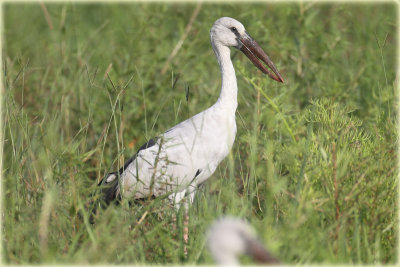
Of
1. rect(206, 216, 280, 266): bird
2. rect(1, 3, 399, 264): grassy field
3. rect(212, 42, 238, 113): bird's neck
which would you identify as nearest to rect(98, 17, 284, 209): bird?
rect(212, 42, 238, 113): bird's neck

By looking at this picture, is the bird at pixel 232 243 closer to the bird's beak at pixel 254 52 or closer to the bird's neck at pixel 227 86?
the bird's neck at pixel 227 86

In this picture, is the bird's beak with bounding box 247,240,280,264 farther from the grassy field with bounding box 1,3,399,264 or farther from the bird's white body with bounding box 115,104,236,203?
the bird's white body with bounding box 115,104,236,203

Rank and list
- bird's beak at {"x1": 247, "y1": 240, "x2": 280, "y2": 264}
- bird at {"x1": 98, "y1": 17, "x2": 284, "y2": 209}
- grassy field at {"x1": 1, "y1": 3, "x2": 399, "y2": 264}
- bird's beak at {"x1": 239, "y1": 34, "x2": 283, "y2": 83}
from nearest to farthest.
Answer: bird's beak at {"x1": 247, "y1": 240, "x2": 280, "y2": 264} < grassy field at {"x1": 1, "y1": 3, "x2": 399, "y2": 264} < bird at {"x1": 98, "y1": 17, "x2": 284, "y2": 209} < bird's beak at {"x1": 239, "y1": 34, "x2": 283, "y2": 83}

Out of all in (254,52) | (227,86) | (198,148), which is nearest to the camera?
(198,148)

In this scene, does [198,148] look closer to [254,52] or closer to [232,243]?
[254,52]

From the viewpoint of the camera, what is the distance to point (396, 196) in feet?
10.5

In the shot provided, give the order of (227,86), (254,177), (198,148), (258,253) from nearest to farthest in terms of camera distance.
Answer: (258,253) < (254,177) < (198,148) < (227,86)

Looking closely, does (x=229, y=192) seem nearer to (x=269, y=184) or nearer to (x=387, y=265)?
(x=269, y=184)

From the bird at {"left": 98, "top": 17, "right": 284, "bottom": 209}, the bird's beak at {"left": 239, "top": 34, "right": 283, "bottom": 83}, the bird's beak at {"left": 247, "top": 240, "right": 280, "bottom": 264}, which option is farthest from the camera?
the bird's beak at {"left": 239, "top": 34, "right": 283, "bottom": 83}

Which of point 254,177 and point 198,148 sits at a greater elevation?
point 198,148

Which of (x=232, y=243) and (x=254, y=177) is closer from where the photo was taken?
(x=232, y=243)

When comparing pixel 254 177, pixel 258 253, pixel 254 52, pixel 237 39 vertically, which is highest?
pixel 237 39

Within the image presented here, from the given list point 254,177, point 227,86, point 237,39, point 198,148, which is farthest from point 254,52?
point 254,177

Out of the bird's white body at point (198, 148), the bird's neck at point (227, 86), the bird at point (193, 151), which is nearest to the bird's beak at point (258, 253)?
the bird at point (193, 151)
